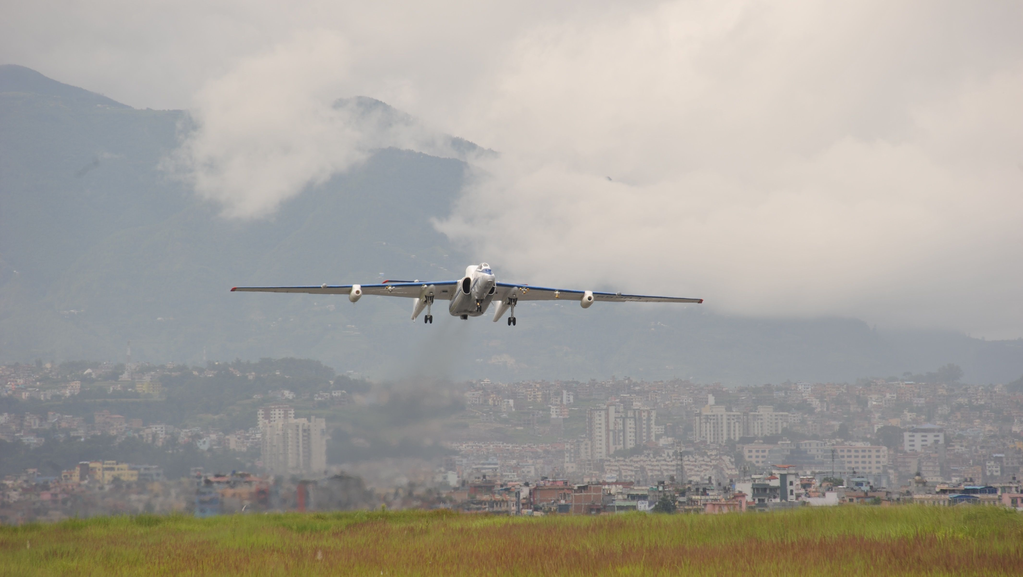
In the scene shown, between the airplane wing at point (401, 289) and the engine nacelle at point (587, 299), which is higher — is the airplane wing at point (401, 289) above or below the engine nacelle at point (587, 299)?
above

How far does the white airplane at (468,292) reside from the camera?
5666 centimetres

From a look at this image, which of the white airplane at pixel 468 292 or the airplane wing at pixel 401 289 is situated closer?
the white airplane at pixel 468 292

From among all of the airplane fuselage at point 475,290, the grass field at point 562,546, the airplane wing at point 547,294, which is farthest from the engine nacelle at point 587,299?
the grass field at point 562,546

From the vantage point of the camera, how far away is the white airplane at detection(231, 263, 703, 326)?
56.7 meters

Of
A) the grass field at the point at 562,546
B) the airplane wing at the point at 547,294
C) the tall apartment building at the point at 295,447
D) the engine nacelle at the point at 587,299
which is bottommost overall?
the tall apartment building at the point at 295,447

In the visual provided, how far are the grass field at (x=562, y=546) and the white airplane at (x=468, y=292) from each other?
1646cm

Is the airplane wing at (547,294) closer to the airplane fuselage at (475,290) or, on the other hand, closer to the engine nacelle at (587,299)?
the engine nacelle at (587,299)

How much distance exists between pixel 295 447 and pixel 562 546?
60172 millimetres

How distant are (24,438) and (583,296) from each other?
138 m

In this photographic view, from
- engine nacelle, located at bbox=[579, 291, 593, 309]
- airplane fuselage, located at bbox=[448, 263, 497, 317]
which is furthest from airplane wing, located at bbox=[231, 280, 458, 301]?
engine nacelle, located at bbox=[579, 291, 593, 309]

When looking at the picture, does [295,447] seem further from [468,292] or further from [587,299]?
[587,299]

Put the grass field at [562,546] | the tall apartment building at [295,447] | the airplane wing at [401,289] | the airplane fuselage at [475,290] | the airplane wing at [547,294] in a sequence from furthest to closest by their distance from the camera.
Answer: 1. the tall apartment building at [295,447]
2. the airplane wing at [547,294]
3. the airplane wing at [401,289]
4. the airplane fuselage at [475,290]
5. the grass field at [562,546]

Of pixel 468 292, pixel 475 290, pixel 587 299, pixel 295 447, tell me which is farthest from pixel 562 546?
pixel 295 447

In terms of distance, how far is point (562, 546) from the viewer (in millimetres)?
34062
